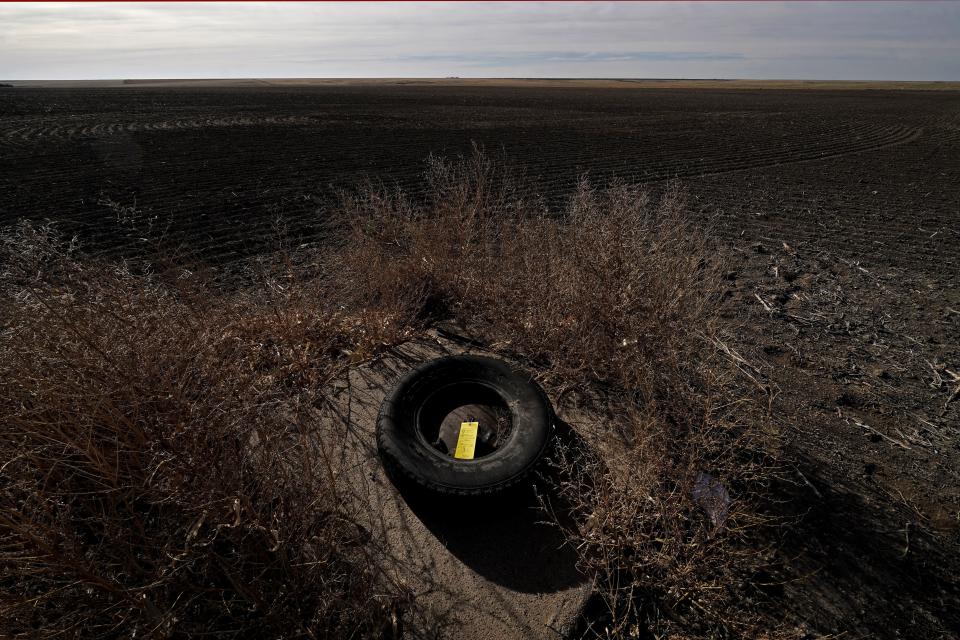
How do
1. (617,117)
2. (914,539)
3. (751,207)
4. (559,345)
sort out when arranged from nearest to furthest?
(914,539)
(559,345)
(751,207)
(617,117)

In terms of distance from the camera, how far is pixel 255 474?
2.60 meters

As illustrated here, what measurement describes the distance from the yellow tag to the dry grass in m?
0.64

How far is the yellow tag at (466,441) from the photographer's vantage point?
3.49 metres

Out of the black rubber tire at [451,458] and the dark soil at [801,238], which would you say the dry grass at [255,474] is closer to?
the black rubber tire at [451,458]

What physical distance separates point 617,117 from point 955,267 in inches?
1246

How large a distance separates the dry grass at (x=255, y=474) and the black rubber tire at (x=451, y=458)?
1.15 feet

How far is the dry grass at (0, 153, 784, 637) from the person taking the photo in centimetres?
222

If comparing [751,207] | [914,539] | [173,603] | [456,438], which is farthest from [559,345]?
[751,207]

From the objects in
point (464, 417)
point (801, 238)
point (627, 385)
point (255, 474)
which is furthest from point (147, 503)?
point (801, 238)

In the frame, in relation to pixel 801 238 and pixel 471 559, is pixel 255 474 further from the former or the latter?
pixel 801 238

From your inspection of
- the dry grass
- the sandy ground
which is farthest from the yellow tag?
the dry grass

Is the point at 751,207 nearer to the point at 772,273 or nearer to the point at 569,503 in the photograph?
the point at 772,273

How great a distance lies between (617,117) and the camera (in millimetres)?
35656

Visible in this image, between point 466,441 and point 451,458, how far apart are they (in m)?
0.35
